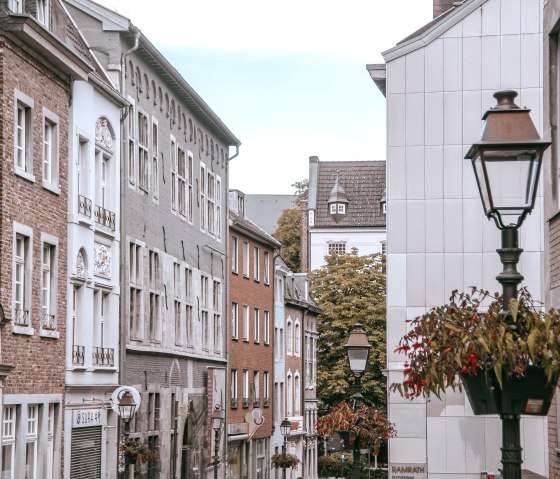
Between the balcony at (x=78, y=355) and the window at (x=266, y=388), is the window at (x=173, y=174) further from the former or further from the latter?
the window at (x=266, y=388)

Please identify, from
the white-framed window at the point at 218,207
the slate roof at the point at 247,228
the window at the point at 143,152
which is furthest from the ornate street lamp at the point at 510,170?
the slate roof at the point at 247,228

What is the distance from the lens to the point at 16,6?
2652 centimetres

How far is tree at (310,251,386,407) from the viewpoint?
247ft

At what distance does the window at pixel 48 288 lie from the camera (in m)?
28.2

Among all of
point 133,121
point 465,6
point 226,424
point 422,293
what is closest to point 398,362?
point 422,293

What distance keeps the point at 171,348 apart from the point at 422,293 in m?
13.4

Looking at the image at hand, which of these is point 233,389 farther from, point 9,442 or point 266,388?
point 9,442

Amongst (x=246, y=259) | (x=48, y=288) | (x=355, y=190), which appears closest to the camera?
(x=48, y=288)

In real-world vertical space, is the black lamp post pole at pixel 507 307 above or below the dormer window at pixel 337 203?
below

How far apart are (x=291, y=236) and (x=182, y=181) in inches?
2085

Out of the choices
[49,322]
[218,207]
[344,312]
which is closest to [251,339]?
[218,207]

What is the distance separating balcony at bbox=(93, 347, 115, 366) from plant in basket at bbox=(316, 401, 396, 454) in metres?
9.20

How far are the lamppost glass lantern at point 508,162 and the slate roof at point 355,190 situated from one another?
83415 mm

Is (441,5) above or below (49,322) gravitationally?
above
